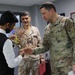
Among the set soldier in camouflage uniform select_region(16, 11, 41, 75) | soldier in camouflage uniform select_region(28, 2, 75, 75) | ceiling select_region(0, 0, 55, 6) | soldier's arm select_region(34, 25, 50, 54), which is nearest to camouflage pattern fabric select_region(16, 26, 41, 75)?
soldier in camouflage uniform select_region(16, 11, 41, 75)

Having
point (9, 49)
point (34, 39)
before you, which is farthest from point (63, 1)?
point (9, 49)

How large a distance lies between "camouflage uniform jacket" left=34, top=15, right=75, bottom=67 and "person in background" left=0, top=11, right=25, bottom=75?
0.49m

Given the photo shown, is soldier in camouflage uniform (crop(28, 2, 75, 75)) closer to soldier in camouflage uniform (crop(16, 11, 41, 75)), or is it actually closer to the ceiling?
soldier in camouflage uniform (crop(16, 11, 41, 75))

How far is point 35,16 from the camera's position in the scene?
5.37 m

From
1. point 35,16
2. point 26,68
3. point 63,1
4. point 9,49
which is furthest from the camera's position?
point 35,16

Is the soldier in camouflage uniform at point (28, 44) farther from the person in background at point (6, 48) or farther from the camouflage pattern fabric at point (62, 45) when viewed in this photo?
the person in background at point (6, 48)

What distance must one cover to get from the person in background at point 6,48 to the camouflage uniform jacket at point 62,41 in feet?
1.59

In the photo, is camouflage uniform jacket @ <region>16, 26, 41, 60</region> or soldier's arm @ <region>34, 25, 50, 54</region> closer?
soldier's arm @ <region>34, 25, 50, 54</region>

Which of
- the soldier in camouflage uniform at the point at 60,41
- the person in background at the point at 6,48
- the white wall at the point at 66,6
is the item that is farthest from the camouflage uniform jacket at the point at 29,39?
the white wall at the point at 66,6

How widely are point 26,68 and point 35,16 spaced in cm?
246

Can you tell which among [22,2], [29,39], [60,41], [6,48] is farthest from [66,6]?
[6,48]

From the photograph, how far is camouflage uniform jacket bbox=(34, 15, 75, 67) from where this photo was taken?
2023mm

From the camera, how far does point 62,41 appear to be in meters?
2.11

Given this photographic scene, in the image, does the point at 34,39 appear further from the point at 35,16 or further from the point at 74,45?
the point at 35,16
